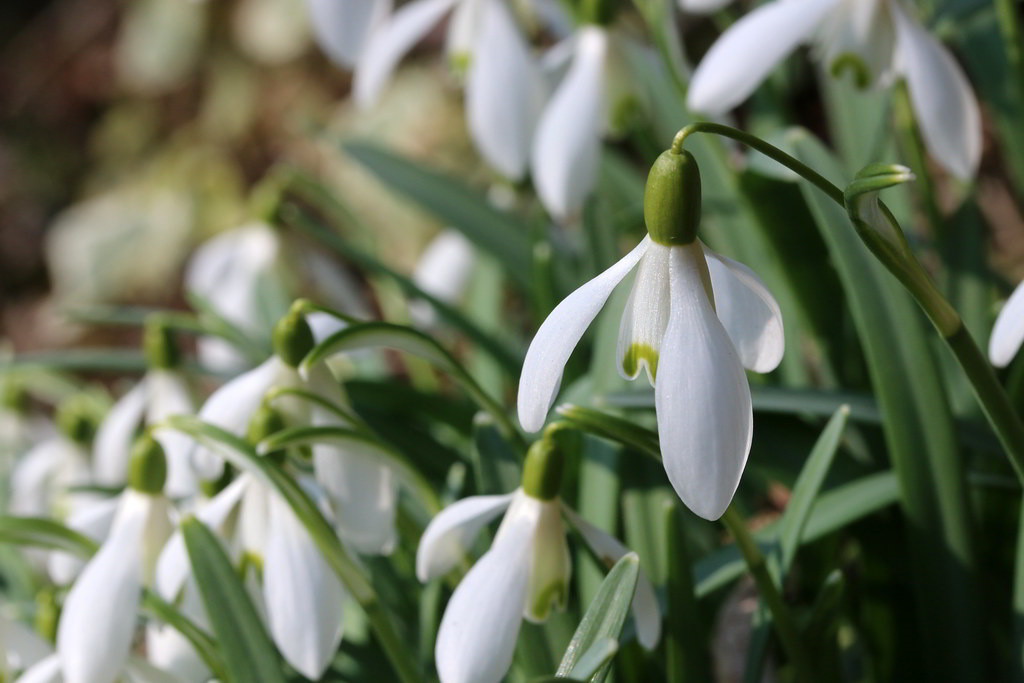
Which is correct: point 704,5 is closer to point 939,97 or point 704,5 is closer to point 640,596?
A: point 939,97

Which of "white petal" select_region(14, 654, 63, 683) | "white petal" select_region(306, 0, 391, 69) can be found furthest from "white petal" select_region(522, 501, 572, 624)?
"white petal" select_region(306, 0, 391, 69)

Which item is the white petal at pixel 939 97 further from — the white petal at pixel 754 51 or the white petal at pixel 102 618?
the white petal at pixel 102 618

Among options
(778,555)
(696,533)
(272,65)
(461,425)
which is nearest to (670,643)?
(778,555)

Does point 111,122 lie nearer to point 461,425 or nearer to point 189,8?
point 189,8

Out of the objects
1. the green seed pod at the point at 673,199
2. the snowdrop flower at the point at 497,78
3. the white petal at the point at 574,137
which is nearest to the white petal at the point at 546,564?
the green seed pod at the point at 673,199

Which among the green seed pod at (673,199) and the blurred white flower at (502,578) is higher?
the green seed pod at (673,199)

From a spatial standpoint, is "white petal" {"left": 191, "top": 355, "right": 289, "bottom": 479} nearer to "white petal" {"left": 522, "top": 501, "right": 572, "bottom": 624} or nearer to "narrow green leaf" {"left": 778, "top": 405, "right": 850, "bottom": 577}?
"white petal" {"left": 522, "top": 501, "right": 572, "bottom": 624}
